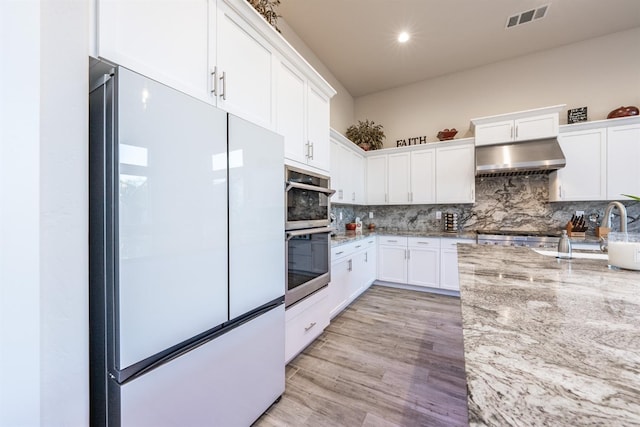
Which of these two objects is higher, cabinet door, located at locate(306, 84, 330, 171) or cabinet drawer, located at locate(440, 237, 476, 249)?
cabinet door, located at locate(306, 84, 330, 171)

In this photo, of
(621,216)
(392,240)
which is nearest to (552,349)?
(621,216)

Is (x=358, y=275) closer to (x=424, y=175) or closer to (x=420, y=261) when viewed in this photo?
(x=420, y=261)

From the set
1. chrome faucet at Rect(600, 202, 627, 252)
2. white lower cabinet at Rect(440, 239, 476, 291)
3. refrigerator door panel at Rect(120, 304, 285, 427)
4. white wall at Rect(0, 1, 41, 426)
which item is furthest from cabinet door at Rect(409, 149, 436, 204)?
white wall at Rect(0, 1, 41, 426)

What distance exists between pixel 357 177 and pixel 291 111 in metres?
2.23

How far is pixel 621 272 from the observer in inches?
47.8

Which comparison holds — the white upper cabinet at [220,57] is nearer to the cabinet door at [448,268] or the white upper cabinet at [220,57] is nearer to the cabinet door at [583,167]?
the cabinet door at [448,268]

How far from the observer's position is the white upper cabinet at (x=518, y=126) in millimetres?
3215

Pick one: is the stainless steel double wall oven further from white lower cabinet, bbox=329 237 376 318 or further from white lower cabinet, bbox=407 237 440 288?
white lower cabinet, bbox=407 237 440 288

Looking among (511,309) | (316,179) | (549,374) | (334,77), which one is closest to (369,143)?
(334,77)

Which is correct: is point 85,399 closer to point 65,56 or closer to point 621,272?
point 65,56

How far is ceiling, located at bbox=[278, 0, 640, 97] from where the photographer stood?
2.77 meters

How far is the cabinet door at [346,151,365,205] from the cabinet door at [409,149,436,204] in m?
0.80

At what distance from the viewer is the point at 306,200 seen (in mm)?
2137

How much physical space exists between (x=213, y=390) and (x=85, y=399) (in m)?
0.49
